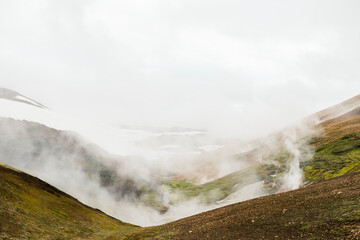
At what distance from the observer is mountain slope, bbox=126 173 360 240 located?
27.7m

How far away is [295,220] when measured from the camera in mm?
33719

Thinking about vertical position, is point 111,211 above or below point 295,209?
below

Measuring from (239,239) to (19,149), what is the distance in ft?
714

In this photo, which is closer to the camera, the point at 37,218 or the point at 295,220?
the point at 295,220

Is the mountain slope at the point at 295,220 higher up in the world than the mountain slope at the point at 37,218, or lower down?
higher up

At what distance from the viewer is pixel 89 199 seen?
593ft

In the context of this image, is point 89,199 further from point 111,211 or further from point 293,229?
point 293,229

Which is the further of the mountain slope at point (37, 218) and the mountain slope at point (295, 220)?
the mountain slope at point (37, 218)

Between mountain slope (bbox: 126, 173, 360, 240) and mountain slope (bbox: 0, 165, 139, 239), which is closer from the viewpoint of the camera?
mountain slope (bbox: 126, 173, 360, 240)

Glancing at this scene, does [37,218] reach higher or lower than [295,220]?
lower

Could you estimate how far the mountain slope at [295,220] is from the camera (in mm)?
27742

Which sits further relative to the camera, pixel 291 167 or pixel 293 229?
pixel 291 167

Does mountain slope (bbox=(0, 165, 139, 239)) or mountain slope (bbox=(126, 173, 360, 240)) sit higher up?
mountain slope (bbox=(126, 173, 360, 240))

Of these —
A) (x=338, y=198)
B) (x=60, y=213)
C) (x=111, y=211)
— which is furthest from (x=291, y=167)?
(x=60, y=213)
